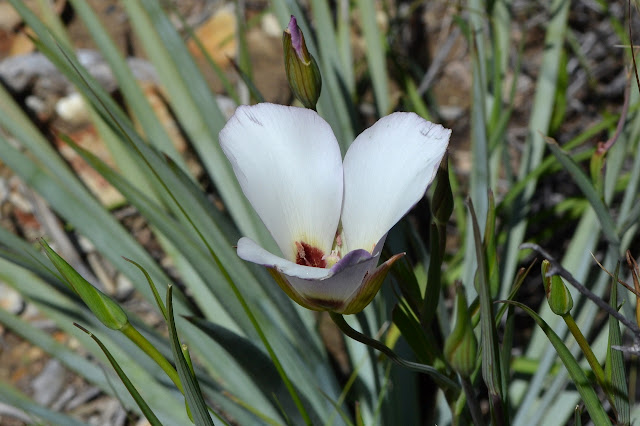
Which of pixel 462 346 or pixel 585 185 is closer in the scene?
pixel 462 346

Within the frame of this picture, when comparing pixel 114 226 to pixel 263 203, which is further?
pixel 114 226

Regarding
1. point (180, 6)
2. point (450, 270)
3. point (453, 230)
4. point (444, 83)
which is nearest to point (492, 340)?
point (450, 270)

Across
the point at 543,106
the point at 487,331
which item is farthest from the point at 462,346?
the point at 543,106

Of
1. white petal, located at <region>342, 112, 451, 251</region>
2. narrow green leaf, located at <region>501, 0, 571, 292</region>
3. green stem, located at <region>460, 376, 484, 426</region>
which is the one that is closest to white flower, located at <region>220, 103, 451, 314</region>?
white petal, located at <region>342, 112, 451, 251</region>

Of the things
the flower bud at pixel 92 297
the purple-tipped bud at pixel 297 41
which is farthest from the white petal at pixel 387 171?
the flower bud at pixel 92 297

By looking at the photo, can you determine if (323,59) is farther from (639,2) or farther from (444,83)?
(444,83)

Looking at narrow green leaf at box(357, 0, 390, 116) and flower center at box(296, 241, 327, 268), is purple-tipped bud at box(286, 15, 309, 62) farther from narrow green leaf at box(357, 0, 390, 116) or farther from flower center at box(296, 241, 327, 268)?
narrow green leaf at box(357, 0, 390, 116)

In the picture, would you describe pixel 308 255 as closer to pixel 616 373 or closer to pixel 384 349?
pixel 384 349
